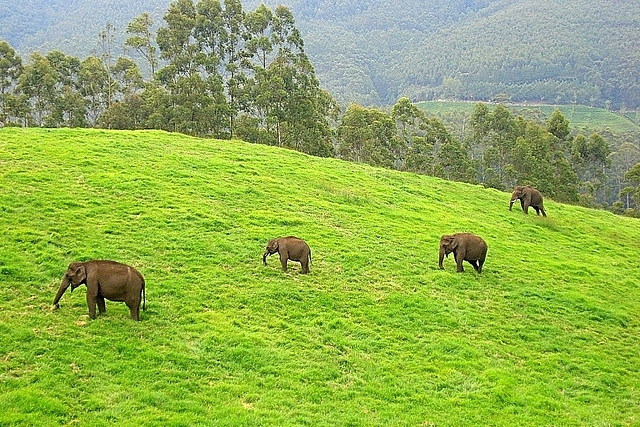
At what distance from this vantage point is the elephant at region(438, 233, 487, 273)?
20.5 metres

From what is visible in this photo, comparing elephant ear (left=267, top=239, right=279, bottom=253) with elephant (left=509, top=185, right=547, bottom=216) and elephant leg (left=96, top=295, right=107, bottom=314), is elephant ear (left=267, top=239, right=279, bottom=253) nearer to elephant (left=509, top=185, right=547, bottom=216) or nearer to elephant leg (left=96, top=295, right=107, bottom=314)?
elephant leg (left=96, top=295, right=107, bottom=314)

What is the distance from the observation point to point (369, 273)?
19.5 m

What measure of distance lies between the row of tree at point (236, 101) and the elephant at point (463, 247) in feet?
119

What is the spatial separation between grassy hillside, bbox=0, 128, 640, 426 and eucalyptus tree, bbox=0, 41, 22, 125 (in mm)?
31596

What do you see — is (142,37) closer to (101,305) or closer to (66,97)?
(66,97)

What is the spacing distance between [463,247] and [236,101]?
42793 mm

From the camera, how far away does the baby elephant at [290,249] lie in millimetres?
18078

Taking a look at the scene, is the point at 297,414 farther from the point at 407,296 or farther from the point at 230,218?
the point at 230,218

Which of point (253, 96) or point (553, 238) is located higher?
point (253, 96)

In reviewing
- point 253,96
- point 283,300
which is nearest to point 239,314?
point 283,300

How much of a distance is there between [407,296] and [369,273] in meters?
1.98

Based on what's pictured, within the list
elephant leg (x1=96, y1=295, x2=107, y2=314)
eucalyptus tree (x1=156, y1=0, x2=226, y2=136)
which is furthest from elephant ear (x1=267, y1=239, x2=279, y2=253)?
eucalyptus tree (x1=156, y1=0, x2=226, y2=136)

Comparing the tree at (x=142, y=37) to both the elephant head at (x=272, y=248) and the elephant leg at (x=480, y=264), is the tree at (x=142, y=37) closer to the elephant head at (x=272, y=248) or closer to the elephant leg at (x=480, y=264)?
the elephant head at (x=272, y=248)

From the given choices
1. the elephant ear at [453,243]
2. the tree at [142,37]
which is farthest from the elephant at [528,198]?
the tree at [142,37]
